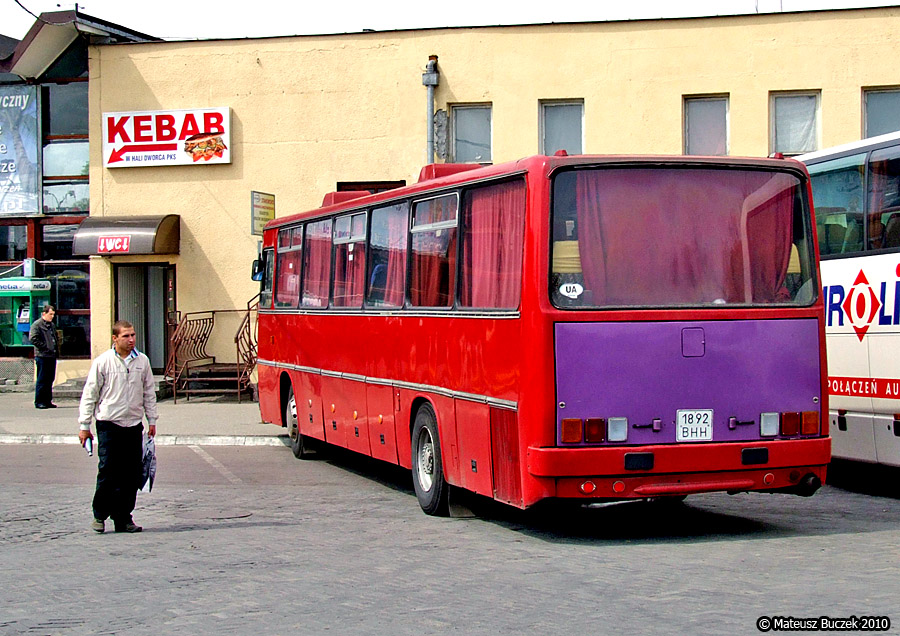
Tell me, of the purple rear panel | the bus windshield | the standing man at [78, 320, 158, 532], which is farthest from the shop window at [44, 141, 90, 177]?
the purple rear panel

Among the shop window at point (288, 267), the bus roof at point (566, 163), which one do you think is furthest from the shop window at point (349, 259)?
the bus roof at point (566, 163)

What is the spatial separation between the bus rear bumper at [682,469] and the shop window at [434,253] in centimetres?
→ 213

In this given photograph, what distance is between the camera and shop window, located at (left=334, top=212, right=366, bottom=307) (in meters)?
12.6

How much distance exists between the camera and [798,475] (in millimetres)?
9234

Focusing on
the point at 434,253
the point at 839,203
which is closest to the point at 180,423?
the point at 434,253

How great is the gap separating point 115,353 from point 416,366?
262 cm

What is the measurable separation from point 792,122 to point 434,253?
14048 millimetres

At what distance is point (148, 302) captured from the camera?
84.5 ft

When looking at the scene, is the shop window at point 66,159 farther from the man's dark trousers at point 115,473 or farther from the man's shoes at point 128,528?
the man's shoes at point 128,528

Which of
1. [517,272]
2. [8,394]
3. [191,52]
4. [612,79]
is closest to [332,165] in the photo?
[191,52]

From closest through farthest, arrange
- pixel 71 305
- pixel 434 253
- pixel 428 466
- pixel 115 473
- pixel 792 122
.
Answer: pixel 115 473 < pixel 434 253 < pixel 428 466 < pixel 792 122 < pixel 71 305

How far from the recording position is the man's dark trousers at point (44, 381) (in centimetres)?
2233

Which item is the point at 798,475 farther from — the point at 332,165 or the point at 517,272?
the point at 332,165

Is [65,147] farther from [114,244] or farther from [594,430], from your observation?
[594,430]
